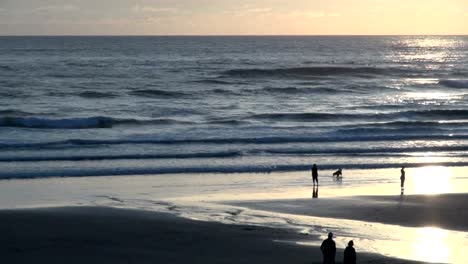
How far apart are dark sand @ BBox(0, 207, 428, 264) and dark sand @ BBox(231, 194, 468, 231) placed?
127 inches

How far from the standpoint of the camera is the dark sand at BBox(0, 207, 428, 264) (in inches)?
652

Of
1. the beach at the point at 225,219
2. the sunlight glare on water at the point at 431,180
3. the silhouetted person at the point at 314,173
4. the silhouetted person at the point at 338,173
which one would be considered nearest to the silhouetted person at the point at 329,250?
the beach at the point at 225,219

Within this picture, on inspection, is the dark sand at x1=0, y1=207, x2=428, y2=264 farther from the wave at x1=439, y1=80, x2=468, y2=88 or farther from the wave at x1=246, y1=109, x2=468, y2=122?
the wave at x1=439, y1=80, x2=468, y2=88

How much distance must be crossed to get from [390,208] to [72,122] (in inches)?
1010

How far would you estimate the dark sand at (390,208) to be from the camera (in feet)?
70.5

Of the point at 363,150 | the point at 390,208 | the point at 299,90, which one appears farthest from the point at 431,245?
the point at 299,90

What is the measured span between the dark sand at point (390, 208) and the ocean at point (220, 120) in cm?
723

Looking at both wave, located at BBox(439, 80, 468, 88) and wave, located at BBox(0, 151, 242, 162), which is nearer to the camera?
wave, located at BBox(0, 151, 242, 162)

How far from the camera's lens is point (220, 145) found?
37.5 metres

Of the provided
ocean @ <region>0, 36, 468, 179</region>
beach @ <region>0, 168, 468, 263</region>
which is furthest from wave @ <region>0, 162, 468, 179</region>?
beach @ <region>0, 168, 468, 263</region>

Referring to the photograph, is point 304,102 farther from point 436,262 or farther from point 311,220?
point 436,262

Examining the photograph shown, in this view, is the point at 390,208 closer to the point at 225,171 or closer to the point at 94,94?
the point at 225,171

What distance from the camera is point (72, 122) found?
4478cm

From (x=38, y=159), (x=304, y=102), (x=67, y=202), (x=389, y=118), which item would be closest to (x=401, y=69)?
(x=304, y=102)
